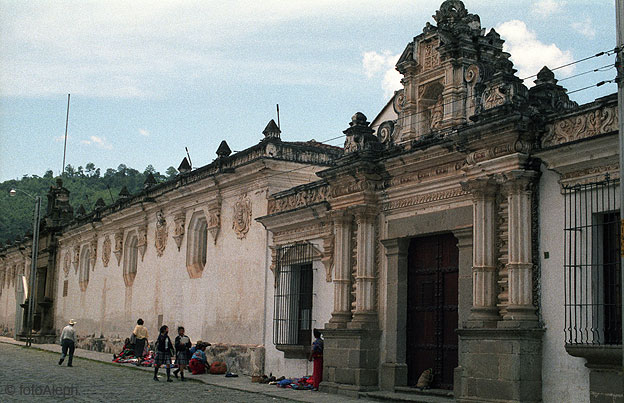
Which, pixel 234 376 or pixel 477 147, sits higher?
pixel 477 147

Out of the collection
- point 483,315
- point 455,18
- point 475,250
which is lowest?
point 483,315

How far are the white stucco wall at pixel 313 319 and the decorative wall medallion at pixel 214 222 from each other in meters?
3.51

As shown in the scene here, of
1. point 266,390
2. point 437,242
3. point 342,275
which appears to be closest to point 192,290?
point 266,390

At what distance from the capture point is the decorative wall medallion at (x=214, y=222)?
2192 cm

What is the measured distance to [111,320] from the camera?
29906mm

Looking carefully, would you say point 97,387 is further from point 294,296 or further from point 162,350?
point 294,296

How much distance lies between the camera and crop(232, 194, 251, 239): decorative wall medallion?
20.5m

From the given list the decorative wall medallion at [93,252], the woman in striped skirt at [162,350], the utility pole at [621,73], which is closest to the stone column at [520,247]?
the utility pole at [621,73]

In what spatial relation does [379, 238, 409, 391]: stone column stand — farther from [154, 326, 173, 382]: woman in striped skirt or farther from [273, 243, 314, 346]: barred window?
[154, 326, 173, 382]: woman in striped skirt

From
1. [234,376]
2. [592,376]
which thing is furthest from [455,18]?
[234,376]

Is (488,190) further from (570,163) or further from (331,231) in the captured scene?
(331,231)

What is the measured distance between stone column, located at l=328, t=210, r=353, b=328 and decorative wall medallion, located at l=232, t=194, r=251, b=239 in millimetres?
4916

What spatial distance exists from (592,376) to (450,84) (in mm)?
5612

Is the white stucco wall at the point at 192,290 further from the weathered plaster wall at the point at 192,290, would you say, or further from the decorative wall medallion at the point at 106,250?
the decorative wall medallion at the point at 106,250
